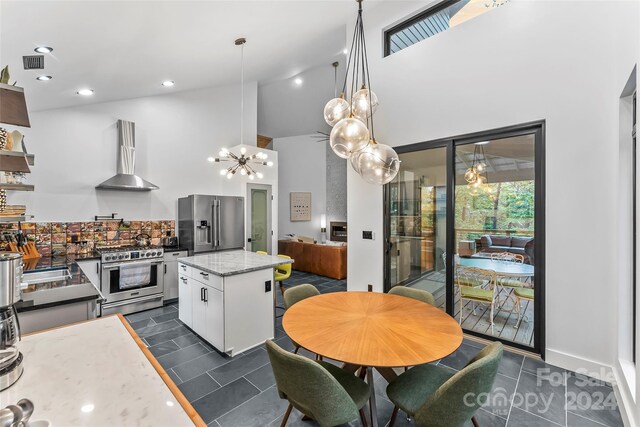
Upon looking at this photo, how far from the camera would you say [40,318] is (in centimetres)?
166

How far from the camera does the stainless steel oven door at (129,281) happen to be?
12.5 feet

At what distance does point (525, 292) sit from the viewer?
3043mm

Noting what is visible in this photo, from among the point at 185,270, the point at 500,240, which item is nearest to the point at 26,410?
the point at 185,270

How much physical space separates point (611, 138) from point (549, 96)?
0.62 meters

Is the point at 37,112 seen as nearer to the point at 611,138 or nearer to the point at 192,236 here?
the point at 192,236

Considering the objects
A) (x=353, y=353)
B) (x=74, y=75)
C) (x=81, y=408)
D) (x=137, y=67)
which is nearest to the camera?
(x=81, y=408)

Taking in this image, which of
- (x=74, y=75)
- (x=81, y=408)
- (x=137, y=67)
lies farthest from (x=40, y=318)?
(x=137, y=67)

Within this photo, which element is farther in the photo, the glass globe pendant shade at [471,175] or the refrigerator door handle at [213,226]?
the refrigerator door handle at [213,226]

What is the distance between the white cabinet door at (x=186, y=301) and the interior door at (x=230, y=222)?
1599 mm

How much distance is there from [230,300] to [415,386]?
184 cm

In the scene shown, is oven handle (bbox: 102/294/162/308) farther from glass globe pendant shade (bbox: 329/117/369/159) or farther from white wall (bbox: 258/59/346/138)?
white wall (bbox: 258/59/346/138)

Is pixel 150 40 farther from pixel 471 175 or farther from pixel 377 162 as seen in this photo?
pixel 471 175

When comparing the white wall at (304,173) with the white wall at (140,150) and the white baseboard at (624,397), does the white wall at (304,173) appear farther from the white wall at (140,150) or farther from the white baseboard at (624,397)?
the white baseboard at (624,397)

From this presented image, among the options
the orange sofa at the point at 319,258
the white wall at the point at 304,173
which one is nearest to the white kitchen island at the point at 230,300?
the orange sofa at the point at 319,258
